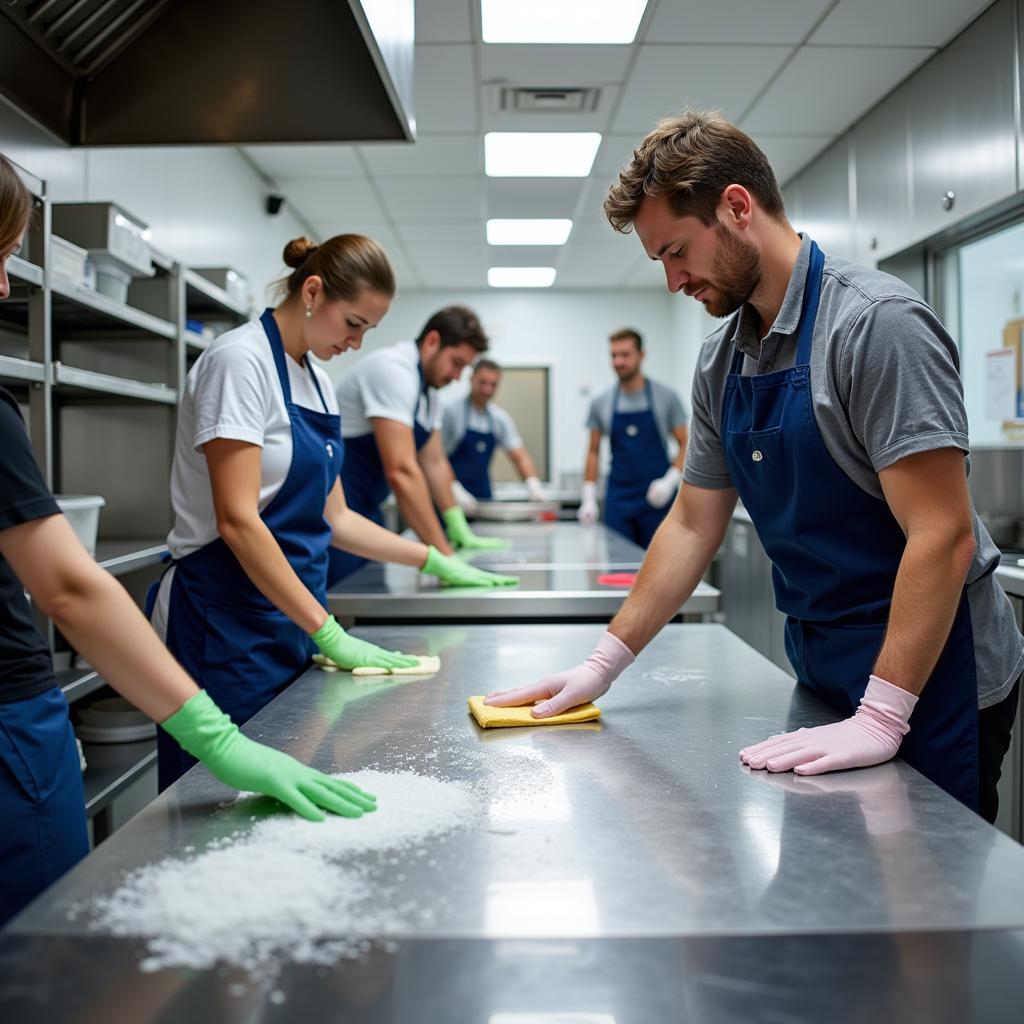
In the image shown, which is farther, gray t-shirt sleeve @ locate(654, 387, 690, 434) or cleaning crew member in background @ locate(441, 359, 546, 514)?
cleaning crew member in background @ locate(441, 359, 546, 514)

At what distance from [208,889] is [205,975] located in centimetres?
12

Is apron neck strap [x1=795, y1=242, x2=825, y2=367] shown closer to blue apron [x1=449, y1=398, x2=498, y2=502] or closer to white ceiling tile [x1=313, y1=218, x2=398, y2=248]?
blue apron [x1=449, y1=398, x2=498, y2=502]

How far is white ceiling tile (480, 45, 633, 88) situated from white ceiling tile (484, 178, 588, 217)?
4.24ft

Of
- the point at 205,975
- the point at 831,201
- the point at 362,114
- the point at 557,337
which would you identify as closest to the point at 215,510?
the point at 362,114

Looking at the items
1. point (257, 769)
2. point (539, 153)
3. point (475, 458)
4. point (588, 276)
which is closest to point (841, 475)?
point (257, 769)

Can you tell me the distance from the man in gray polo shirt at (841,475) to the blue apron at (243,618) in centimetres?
52

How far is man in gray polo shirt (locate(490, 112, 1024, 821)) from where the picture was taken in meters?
1.04

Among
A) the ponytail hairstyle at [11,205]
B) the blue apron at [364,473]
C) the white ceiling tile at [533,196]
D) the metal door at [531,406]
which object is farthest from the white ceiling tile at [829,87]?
the metal door at [531,406]

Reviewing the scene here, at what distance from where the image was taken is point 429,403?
3029 mm

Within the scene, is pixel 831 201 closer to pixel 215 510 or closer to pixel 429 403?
pixel 429 403

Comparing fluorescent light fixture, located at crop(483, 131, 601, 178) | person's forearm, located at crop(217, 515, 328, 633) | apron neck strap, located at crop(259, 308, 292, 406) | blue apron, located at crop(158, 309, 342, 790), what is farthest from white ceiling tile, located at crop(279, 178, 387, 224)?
person's forearm, located at crop(217, 515, 328, 633)

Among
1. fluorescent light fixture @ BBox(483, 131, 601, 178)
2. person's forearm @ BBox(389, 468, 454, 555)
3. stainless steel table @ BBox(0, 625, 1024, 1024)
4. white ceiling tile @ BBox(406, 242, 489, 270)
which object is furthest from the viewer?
white ceiling tile @ BBox(406, 242, 489, 270)

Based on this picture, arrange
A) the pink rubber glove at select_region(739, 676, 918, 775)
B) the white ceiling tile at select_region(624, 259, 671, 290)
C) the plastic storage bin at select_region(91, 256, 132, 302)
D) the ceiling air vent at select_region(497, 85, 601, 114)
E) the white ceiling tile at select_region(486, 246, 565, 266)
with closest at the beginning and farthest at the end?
the pink rubber glove at select_region(739, 676, 918, 775), the plastic storage bin at select_region(91, 256, 132, 302), the ceiling air vent at select_region(497, 85, 601, 114), the white ceiling tile at select_region(486, 246, 565, 266), the white ceiling tile at select_region(624, 259, 671, 290)

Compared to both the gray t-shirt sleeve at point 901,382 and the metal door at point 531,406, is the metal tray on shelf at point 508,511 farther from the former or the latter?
the gray t-shirt sleeve at point 901,382
